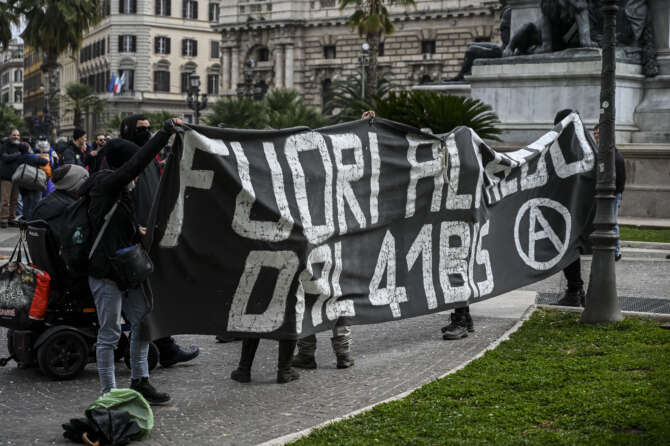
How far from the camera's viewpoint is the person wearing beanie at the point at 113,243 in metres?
6.30

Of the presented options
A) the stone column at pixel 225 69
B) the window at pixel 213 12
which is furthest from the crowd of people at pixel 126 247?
the window at pixel 213 12

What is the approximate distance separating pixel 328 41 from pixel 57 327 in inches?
3050

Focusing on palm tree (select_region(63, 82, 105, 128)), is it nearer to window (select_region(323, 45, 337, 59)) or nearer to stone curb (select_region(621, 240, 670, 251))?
window (select_region(323, 45, 337, 59))

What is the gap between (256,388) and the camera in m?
7.20

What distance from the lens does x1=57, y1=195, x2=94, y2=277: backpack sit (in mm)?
6383

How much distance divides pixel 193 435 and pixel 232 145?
7.09 feet

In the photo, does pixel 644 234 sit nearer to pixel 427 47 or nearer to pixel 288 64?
pixel 427 47

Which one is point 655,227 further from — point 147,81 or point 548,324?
point 147,81

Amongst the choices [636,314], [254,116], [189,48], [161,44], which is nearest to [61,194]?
[636,314]

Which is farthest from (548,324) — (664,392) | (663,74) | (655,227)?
(663,74)

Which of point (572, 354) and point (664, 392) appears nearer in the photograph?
point (664, 392)

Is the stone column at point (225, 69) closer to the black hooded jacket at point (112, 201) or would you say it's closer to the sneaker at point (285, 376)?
the sneaker at point (285, 376)

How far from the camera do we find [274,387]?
285 inches

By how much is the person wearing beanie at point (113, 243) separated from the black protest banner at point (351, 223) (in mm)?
269
